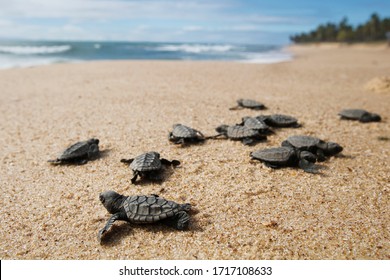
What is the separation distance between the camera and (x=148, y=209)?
2.98 metres

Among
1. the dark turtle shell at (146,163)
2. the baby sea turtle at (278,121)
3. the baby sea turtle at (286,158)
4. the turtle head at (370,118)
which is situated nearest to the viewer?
the dark turtle shell at (146,163)

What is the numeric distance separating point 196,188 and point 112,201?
1097mm

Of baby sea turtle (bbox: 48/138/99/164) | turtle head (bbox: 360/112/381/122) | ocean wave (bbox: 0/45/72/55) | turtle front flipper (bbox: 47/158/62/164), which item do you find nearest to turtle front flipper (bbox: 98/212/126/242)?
baby sea turtle (bbox: 48/138/99/164)

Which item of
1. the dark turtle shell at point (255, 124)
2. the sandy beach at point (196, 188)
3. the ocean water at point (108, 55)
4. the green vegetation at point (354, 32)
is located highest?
the green vegetation at point (354, 32)

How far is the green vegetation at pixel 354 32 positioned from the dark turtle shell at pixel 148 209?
75578 millimetres

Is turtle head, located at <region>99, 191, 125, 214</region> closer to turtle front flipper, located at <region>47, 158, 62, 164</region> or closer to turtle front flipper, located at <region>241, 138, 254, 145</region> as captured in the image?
turtle front flipper, located at <region>47, 158, 62, 164</region>

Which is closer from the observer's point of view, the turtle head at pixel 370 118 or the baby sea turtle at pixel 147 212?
the baby sea turtle at pixel 147 212

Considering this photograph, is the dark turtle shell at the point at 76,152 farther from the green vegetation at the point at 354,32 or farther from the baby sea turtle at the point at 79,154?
the green vegetation at the point at 354,32

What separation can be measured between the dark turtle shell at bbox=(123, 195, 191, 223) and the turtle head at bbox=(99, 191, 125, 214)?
131mm

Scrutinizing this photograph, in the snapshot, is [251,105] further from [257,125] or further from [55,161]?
[55,161]

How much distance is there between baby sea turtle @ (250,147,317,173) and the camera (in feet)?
13.8

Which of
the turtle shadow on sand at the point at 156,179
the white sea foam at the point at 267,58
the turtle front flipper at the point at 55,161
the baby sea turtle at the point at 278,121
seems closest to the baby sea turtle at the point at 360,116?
the baby sea turtle at the point at 278,121

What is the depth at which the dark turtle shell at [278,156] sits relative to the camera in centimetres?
422
